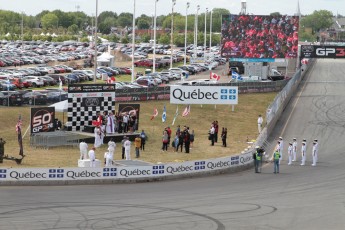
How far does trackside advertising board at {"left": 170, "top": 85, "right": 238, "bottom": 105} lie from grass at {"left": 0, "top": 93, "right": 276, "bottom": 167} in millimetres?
1601

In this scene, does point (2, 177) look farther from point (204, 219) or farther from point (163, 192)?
point (204, 219)

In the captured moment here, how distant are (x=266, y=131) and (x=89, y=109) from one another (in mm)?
10870

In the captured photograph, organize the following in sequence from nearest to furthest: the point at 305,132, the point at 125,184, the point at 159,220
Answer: the point at 159,220 < the point at 125,184 < the point at 305,132

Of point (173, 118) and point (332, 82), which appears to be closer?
point (173, 118)

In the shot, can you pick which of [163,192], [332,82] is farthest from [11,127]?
[332,82]

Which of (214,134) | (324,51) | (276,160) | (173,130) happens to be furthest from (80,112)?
(324,51)

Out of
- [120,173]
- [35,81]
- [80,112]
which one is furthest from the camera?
[35,81]

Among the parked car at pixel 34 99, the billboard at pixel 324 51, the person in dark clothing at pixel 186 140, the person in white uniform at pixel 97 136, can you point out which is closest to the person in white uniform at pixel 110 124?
the person in white uniform at pixel 97 136

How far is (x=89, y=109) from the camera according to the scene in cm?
3872

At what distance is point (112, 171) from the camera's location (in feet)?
94.2

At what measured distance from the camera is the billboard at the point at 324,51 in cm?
9156

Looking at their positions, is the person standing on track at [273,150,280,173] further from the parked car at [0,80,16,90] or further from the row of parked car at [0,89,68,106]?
the parked car at [0,80,16,90]

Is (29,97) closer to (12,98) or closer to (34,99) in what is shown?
(34,99)

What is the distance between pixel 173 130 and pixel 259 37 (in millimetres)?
39159
